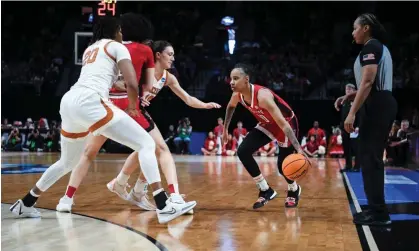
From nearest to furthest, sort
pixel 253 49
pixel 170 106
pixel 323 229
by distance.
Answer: pixel 323 229 → pixel 170 106 → pixel 253 49

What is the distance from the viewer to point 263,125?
618 centimetres

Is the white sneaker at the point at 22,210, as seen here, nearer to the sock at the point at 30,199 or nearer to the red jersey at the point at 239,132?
the sock at the point at 30,199

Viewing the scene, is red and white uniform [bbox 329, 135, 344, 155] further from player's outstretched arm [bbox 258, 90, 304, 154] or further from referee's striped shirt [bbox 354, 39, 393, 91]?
referee's striped shirt [bbox 354, 39, 393, 91]

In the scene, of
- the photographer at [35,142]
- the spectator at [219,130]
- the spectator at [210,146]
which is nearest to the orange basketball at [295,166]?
the spectator at [219,130]

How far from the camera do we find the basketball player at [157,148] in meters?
5.38

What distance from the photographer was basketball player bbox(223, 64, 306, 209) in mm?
5762

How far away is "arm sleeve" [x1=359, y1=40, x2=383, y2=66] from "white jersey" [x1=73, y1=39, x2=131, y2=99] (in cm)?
192

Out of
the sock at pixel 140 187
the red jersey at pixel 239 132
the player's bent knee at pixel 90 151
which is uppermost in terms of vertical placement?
the player's bent knee at pixel 90 151

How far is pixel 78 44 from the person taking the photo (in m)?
17.3

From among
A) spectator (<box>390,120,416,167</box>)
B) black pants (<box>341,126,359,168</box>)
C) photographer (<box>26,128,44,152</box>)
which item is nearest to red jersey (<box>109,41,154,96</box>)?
black pants (<box>341,126,359,168</box>)

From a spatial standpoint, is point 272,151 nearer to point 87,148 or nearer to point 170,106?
point 170,106

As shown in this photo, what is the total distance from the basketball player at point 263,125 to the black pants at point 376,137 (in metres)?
0.89

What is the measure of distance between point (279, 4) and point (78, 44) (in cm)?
792

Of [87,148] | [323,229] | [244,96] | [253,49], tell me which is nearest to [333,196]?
[244,96]
